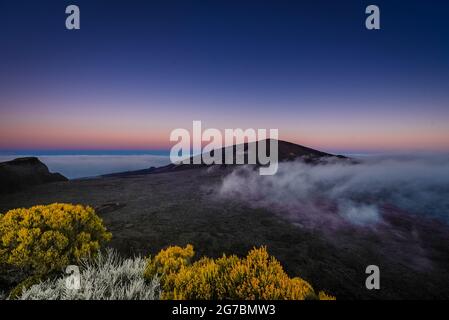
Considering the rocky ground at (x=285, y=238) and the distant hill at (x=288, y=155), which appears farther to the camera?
the distant hill at (x=288, y=155)

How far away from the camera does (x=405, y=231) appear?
15.5m

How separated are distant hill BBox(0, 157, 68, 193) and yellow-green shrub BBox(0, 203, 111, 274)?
1929 cm

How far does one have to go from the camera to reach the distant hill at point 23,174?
21142mm

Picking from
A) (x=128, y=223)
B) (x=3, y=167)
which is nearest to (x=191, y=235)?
(x=128, y=223)

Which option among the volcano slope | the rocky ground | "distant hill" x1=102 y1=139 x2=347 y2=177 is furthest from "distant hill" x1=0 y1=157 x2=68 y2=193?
"distant hill" x1=102 y1=139 x2=347 y2=177

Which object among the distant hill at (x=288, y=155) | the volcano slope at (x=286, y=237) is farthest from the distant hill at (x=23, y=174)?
the distant hill at (x=288, y=155)

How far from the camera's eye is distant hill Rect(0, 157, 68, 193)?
21.1 metres

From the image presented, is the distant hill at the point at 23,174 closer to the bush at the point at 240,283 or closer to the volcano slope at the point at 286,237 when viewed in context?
the volcano slope at the point at 286,237

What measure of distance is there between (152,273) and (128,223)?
28.1 feet

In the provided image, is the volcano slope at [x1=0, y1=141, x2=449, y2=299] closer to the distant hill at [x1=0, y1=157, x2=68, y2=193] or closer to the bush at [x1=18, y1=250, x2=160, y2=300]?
the distant hill at [x1=0, y1=157, x2=68, y2=193]

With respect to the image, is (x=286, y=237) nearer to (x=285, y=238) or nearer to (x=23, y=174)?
(x=285, y=238)

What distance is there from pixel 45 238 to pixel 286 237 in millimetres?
10281

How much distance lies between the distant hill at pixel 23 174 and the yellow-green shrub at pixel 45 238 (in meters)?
19.3
